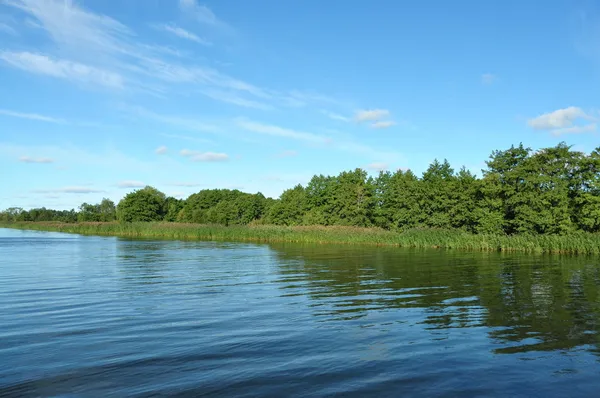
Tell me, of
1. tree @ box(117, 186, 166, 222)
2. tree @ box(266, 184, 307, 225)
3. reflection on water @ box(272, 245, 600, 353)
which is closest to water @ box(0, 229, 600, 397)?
reflection on water @ box(272, 245, 600, 353)

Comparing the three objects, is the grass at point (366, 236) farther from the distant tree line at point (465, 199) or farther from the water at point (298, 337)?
the water at point (298, 337)

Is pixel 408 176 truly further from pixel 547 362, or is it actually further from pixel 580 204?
pixel 547 362

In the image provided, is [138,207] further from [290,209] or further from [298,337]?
[298,337]

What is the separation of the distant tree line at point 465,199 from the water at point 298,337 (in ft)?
86.5

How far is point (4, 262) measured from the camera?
2873cm

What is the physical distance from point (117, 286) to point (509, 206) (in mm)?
43197

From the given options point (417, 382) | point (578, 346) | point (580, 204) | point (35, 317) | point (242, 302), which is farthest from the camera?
Result: point (580, 204)

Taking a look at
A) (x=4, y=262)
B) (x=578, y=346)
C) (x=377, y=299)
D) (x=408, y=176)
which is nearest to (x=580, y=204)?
(x=408, y=176)

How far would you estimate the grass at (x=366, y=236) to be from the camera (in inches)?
1503

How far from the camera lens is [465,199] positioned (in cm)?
5469

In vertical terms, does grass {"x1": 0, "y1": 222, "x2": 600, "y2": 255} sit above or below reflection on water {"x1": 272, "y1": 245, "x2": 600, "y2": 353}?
above

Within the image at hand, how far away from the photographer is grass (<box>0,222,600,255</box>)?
125 ft

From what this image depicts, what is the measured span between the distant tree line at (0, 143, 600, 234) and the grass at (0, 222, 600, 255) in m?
4.12

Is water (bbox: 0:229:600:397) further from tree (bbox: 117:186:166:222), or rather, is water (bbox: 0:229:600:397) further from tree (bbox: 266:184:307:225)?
tree (bbox: 117:186:166:222)
